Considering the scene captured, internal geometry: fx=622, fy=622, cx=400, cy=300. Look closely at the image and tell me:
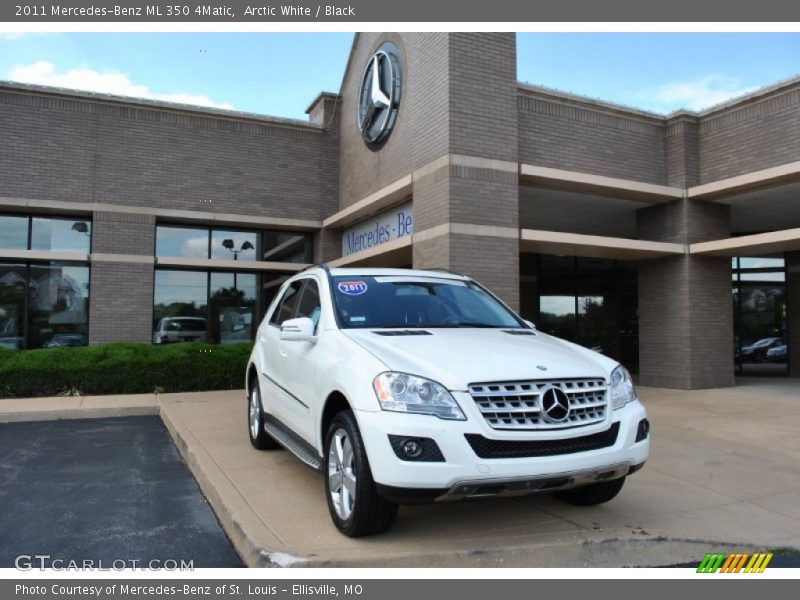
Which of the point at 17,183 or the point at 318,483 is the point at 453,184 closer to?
the point at 318,483

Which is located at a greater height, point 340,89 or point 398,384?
point 340,89

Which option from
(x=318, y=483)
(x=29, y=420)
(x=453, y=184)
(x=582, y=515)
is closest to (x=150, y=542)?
(x=318, y=483)

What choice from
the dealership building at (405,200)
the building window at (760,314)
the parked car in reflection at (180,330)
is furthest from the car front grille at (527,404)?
the building window at (760,314)

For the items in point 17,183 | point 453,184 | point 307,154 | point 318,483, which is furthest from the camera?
point 307,154

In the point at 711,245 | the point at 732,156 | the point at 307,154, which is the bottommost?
the point at 711,245

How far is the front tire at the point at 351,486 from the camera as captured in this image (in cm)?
370

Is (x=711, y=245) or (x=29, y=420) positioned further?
(x=711, y=245)

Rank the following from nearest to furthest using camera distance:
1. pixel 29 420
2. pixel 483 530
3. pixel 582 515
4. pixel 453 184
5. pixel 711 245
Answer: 1. pixel 483 530
2. pixel 582 515
3. pixel 29 420
4. pixel 453 184
5. pixel 711 245

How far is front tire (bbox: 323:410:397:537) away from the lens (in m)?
3.70

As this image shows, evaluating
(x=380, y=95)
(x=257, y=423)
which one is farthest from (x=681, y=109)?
(x=257, y=423)

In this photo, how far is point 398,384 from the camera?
12.0 ft

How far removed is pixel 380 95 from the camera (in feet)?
43.3

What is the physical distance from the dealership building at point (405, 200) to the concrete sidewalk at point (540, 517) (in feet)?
16.2

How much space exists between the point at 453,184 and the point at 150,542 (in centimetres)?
753
